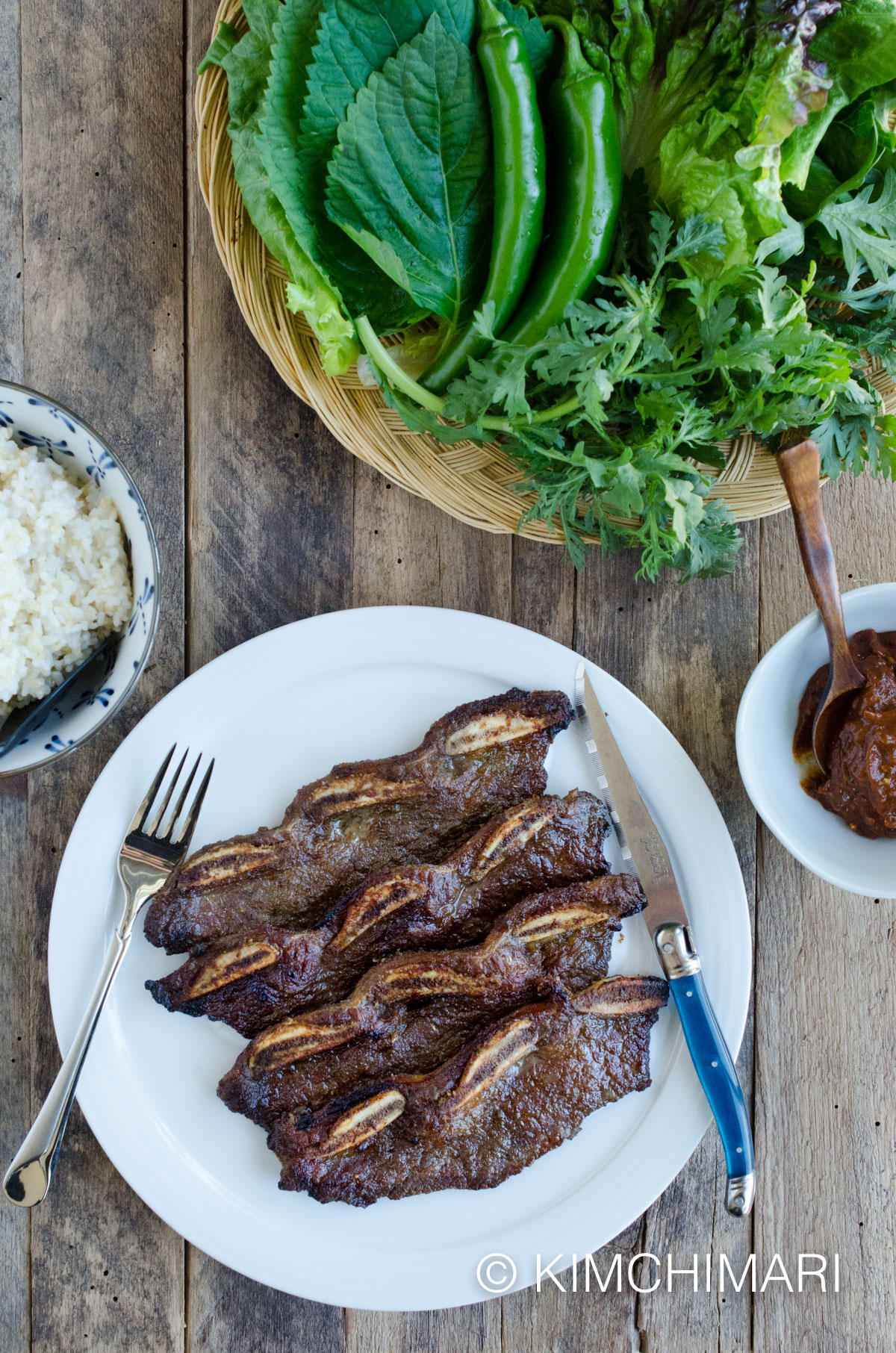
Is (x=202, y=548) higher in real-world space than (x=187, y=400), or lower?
lower

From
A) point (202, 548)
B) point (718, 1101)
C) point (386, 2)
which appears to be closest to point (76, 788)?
point (202, 548)

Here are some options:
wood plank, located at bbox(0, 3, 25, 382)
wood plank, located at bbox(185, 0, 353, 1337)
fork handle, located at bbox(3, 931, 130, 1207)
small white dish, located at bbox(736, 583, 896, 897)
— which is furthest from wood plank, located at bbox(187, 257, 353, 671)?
small white dish, located at bbox(736, 583, 896, 897)

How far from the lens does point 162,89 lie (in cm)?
221

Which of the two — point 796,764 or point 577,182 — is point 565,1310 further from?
point 577,182

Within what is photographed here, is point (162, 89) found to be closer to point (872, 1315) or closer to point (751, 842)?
point (751, 842)

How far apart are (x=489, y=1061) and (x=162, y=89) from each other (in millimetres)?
2433

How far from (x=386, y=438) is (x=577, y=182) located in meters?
0.67

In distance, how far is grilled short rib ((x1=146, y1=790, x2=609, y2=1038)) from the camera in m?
1.94

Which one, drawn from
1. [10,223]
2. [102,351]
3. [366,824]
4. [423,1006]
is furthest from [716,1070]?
[10,223]

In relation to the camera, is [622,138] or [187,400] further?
[187,400]

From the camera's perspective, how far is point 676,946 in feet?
6.70

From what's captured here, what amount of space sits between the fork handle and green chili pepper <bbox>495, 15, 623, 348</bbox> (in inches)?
68.0

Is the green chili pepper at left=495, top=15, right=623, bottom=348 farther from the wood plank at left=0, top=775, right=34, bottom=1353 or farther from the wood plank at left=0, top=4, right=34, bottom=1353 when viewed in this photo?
the wood plank at left=0, top=775, right=34, bottom=1353

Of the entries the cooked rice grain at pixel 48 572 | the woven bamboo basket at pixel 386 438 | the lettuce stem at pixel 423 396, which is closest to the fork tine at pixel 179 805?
the cooked rice grain at pixel 48 572
